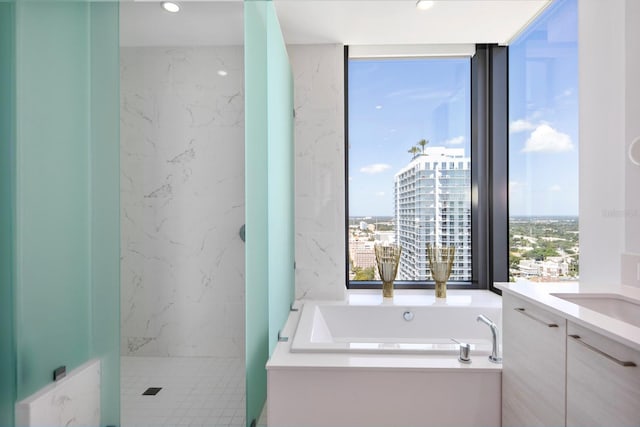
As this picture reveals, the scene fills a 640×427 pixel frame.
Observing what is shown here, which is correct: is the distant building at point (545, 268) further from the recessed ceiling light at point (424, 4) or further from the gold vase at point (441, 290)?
the recessed ceiling light at point (424, 4)

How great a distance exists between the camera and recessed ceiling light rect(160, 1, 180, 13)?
2.02 m

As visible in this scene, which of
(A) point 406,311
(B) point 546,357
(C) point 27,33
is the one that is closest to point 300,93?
(C) point 27,33

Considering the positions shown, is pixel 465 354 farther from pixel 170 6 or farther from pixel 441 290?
pixel 170 6

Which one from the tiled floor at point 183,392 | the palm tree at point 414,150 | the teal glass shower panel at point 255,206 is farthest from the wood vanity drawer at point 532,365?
the palm tree at point 414,150

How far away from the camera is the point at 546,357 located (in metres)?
1.13

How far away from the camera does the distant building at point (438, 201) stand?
263 cm

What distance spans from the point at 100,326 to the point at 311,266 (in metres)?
1.41

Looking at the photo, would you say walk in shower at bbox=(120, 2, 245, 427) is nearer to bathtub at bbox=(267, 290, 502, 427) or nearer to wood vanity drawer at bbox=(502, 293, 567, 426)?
bathtub at bbox=(267, 290, 502, 427)

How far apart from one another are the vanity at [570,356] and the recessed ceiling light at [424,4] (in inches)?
67.2

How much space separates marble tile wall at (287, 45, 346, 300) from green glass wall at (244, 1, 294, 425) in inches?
21.6

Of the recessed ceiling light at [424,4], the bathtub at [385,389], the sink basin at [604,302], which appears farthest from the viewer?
the recessed ceiling light at [424,4]

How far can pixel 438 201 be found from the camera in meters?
2.64

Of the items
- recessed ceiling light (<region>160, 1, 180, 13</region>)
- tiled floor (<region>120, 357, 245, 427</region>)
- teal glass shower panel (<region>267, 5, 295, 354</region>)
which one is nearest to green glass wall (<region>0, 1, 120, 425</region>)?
tiled floor (<region>120, 357, 245, 427</region>)

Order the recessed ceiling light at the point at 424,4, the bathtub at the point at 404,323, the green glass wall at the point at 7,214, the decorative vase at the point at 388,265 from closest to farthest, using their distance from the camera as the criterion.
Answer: the green glass wall at the point at 7,214 < the recessed ceiling light at the point at 424,4 < the bathtub at the point at 404,323 < the decorative vase at the point at 388,265
